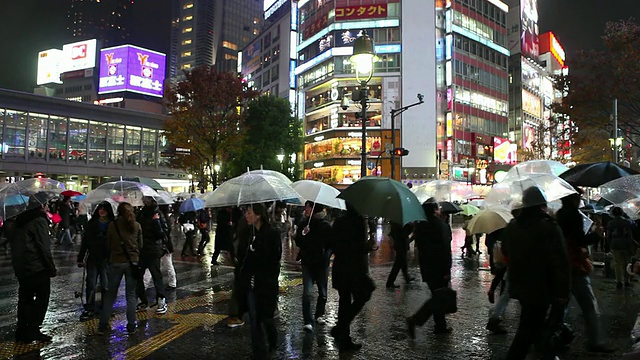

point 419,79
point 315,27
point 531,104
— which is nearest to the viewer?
point 419,79

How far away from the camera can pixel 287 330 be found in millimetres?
6414

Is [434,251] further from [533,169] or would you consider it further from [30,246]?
[30,246]

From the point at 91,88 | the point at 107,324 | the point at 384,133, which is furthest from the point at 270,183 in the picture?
the point at 91,88

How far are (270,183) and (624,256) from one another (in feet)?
25.3

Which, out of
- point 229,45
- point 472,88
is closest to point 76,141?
point 472,88

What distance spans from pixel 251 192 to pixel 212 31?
6676 inches

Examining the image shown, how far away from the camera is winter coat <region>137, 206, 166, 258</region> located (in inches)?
286

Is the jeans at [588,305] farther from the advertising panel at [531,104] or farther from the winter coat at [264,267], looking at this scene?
the advertising panel at [531,104]

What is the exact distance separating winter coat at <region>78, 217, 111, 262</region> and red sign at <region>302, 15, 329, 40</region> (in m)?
55.0

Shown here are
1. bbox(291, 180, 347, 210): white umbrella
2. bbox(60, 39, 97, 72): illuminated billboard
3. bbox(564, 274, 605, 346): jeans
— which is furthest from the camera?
bbox(60, 39, 97, 72): illuminated billboard

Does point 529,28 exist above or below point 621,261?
above

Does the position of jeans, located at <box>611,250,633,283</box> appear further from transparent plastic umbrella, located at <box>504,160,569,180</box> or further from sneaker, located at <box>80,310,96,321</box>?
sneaker, located at <box>80,310,96,321</box>

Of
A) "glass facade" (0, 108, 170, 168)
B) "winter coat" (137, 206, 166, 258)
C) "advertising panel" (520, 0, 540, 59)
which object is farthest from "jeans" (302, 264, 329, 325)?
"advertising panel" (520, 0, 540, 59)

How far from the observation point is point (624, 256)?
31.1 feet
